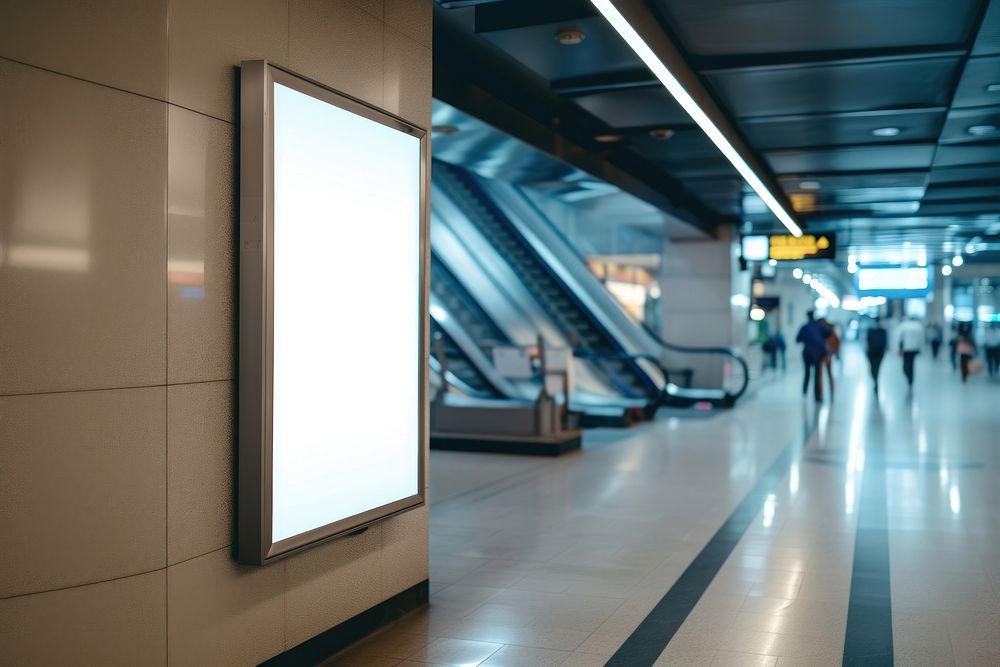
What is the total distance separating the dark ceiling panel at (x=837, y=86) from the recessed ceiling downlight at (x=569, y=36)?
50.2 inches

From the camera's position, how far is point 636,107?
799 cm

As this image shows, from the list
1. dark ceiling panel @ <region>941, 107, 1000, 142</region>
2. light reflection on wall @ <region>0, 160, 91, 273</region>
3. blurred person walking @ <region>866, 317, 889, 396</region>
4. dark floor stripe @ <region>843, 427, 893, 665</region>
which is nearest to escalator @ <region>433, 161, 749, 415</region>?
blurred person walking @ <region>866, 317, 889, 396</region>

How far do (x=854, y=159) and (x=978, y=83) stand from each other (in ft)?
12.1

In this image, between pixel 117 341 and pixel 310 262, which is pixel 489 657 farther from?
pixel 117 341

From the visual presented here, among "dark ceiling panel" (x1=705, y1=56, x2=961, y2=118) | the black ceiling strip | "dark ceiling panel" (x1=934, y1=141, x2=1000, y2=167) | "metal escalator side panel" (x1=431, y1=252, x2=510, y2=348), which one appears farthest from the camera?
"metal escalator side panel" (x1=431, y1=252, x2=510, y2=348)

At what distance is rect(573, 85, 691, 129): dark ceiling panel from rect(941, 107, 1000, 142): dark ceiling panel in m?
2.33

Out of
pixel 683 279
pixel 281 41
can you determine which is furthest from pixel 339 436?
pixel 683 279

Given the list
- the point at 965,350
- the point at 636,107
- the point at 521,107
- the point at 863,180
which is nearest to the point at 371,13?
the point at 521,107

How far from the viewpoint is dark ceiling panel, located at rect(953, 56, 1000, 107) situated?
21.4ft

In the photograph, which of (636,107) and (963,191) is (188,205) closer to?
(636,107)

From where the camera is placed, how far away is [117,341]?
9.63ft

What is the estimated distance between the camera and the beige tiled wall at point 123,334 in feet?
8.89

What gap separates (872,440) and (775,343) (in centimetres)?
1694

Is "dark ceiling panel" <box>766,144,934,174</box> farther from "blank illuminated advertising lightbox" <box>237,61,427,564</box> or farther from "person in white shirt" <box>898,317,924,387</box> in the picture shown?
"person in white shirt" <box>898,317,924,387</box>
